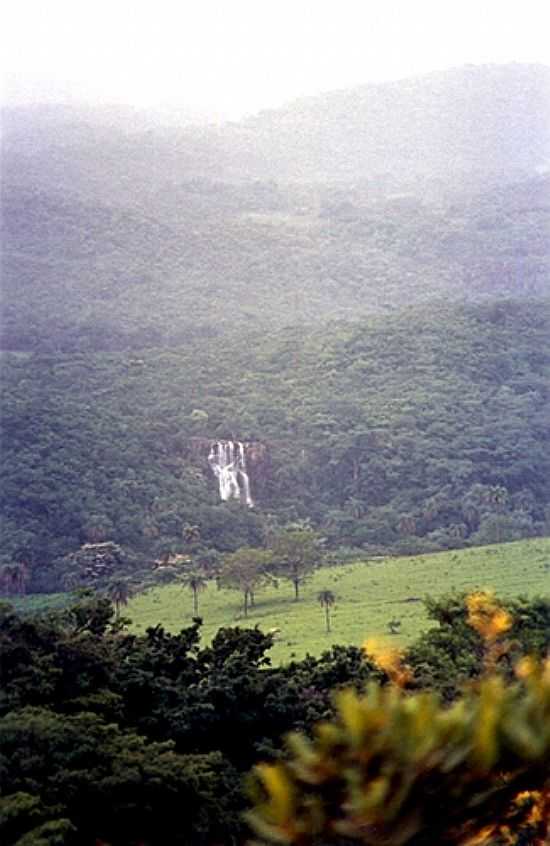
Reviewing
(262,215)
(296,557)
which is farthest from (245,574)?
(262,215)

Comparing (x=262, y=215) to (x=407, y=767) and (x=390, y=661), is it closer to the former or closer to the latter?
(x=390, y=661)

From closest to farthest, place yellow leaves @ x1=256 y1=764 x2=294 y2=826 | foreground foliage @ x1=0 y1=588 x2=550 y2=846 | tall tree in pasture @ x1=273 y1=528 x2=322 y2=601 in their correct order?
yellow leaves @ x1=256 y1=764 x2=294 y2=826 < foreground foliage @ x1=0 y1=588 x2=550 y2=846 < tall tree in pasture @ x1=273 y1=528 x2=322 y2=601

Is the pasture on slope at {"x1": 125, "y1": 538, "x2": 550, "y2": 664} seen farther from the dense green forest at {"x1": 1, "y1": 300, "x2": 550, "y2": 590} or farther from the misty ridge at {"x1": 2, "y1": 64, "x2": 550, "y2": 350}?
the misty ridge at {"x1": 2, "y1": 64, "x2": 550, "y2": 350}

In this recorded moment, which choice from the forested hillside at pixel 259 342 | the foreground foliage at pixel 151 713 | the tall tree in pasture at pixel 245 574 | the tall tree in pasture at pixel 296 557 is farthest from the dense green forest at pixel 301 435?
the foreground foliage at pixel 151 713

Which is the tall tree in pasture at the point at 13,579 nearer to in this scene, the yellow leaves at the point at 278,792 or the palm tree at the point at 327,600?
the palm tree at the point at 327,600

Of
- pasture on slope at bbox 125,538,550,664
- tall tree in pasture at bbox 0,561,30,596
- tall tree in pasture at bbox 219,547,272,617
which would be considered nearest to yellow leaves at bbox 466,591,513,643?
pasture on slope at bbox 125,538,550,664

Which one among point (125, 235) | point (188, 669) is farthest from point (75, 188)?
point (188, 669)

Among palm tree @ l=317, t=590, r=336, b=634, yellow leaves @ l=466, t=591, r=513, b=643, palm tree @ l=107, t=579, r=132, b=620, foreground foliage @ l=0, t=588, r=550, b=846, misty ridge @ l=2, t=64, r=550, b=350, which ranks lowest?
foreground foliage @ l=0, t=588, r=550, b=846

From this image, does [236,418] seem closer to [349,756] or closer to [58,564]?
[58,564]
